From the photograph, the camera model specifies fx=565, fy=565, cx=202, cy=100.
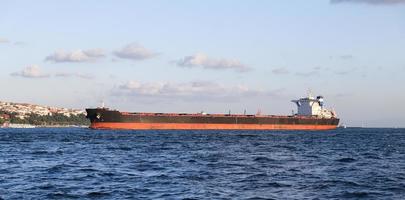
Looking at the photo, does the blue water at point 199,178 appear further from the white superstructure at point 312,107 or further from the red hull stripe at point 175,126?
the white superstructure at point 312,107

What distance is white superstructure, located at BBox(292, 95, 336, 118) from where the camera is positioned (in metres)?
180

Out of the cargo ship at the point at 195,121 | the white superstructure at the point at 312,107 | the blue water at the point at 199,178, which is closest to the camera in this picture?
the blue water at the point at 199,178

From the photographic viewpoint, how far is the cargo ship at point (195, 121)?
416 ft

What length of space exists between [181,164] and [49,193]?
15032mm

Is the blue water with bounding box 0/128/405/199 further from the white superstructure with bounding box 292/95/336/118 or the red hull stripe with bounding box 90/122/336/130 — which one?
the white superstructure with bounding box 292/95/336/118

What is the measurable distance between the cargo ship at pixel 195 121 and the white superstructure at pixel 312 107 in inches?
274

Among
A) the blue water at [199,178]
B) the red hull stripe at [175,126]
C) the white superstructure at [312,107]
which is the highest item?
the white superstructure at [312,107]

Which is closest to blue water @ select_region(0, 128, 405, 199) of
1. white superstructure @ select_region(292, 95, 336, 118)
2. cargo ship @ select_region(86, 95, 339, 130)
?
cargo ship @ select_region(86, 95, 339, 130)

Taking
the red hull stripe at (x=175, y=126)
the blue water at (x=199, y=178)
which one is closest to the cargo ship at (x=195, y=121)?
the red hull stripe at (x=175, y=126)

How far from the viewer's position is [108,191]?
26.2 meters

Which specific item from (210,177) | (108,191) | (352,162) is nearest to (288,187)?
(210,177)

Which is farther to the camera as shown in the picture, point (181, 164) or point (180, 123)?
point (180, 123)

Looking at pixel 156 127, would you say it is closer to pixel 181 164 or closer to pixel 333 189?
pixel 181 164

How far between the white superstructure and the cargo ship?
6969 mm
